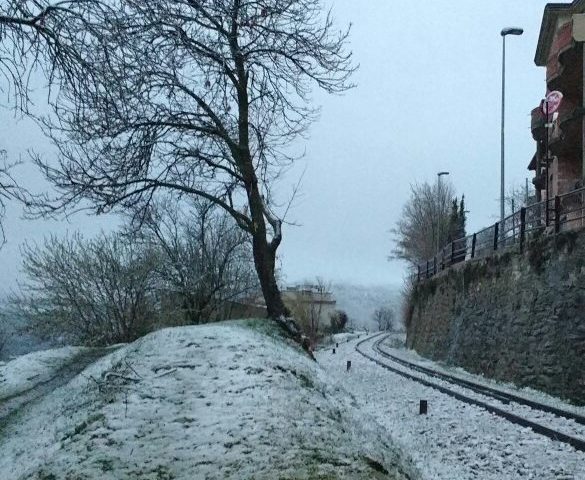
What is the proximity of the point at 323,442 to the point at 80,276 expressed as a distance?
1940cm

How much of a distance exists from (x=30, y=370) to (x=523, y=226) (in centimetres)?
1338

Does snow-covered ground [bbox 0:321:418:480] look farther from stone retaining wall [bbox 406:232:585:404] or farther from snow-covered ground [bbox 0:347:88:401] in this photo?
stone retaining wall [bbox 406:232:585:404]

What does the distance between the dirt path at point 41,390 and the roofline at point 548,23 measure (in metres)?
28.2

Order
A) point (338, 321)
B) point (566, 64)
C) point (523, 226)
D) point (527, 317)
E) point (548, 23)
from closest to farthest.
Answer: point (527, 317) < point (523, 226) < point (566, 64) < point (548, 23) < point (338, 321)

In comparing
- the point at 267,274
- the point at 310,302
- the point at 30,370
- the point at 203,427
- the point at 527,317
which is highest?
the point at 310,302

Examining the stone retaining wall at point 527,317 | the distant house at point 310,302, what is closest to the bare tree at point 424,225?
the distant house at point 310,302

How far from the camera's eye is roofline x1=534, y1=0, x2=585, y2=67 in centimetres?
3126

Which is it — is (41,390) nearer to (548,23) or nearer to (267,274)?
(267,274)

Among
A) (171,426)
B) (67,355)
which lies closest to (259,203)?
(67,355)

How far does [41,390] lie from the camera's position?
1132cm

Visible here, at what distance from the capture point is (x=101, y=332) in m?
22.7

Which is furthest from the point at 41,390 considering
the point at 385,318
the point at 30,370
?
the point at 385,318

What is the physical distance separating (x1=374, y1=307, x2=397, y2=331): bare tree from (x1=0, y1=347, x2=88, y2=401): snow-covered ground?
113 meters

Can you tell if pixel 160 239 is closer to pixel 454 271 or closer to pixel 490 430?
pixel 454 271
